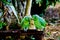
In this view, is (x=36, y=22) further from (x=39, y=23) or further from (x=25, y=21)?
(x=25, y=21)

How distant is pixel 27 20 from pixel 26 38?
1.29 ft

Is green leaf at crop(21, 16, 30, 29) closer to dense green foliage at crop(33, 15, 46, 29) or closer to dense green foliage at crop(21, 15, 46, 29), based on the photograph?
dense green foliage at crop(21, 15, 46, 29)

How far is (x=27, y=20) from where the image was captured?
279 cm

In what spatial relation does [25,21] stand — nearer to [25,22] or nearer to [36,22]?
[25,22]

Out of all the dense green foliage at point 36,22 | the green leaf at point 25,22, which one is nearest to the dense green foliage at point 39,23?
the dense green foliage at point 36,22

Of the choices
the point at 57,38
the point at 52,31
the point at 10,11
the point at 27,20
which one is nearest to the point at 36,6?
the point at 52,31

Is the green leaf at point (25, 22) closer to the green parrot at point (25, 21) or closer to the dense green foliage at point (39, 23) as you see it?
the green parrot at point (25, 21)

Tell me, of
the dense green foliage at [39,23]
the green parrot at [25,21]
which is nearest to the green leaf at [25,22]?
the green parrot at [25,21]

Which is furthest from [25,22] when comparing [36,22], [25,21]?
[36,22]

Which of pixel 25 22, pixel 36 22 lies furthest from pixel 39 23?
pixel 25 22

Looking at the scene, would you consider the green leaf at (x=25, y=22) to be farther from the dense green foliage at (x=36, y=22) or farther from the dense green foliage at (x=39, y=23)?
the dense green foliage at (x=39, y=23)

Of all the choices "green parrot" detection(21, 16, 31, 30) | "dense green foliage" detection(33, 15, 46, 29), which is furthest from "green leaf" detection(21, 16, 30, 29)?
"dense green foliage" detection(33, 15, 46, 29)

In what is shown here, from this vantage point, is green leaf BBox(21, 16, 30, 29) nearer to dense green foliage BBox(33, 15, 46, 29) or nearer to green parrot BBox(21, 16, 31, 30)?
green parrot BBox(21, 16, 31, 30)

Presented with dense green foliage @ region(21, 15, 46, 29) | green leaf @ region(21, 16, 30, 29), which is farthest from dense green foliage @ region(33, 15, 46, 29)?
green leaf @ region(21, 16, 30, 29)
